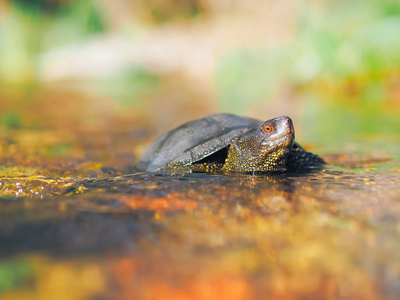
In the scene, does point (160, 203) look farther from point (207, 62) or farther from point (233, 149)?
point (207, 62)

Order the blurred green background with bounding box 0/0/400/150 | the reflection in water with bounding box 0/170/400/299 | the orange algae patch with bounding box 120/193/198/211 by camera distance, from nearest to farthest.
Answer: the reflection in water with bounding box 0/170/400/299 → the orange algae patch with bounding box 120/193/198/211 → the blurred green background with bounding box 0/0/400/150

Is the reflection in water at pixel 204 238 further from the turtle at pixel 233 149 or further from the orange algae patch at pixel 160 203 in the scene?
the turtle at pixel 233 149

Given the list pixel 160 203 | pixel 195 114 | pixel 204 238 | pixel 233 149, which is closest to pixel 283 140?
pixel 233 149

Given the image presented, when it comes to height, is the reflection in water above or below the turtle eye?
below

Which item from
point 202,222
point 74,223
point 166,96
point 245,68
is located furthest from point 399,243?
point 245,68

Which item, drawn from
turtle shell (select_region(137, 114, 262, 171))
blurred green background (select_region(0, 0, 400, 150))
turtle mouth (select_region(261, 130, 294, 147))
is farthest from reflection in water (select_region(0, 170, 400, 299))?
blurred green background (select_region(0, 0, 400, 150))

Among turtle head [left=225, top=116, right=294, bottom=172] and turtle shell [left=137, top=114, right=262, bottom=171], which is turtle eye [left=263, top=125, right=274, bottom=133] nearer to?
turtle head [left=225, top=116, right=294, bottom=172]

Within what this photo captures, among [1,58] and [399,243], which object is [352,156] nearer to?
[399,243]
